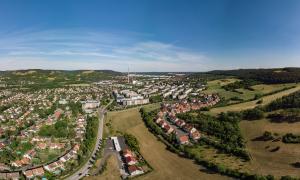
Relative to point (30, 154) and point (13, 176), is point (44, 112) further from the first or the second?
point (13, 176)

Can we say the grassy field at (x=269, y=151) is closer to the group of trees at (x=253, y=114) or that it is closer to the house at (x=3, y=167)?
the group of trees at (x=253, y=114)

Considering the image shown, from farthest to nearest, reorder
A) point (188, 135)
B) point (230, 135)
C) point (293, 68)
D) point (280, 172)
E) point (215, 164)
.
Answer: point (293, 68) → point (188, 135) → point (230, 135) → point (215, 164) → point (280, 172)

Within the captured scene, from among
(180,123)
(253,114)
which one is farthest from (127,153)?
(253,114)

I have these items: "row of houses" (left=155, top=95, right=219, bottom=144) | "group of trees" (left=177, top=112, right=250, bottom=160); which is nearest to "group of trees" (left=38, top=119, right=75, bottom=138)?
"row of houses" (left=155, top=95, right=219, bottom=144)

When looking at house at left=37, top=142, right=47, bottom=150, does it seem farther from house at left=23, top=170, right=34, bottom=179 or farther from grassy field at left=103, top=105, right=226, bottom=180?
grassy field at left=103, top=105, right=226, bottom=180

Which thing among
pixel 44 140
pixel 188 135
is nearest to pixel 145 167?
pixel 188 135

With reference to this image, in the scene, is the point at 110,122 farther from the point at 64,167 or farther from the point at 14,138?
the point at 64,167
